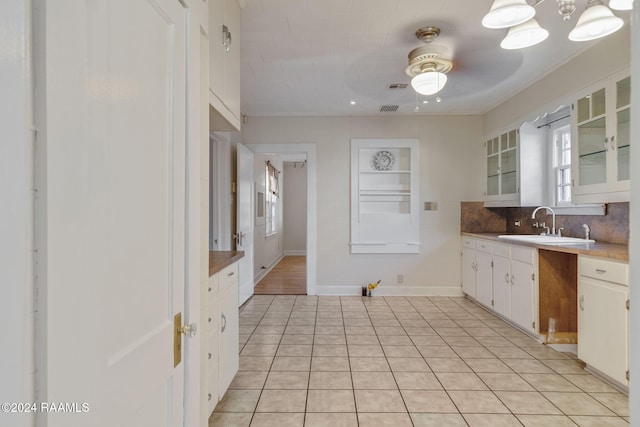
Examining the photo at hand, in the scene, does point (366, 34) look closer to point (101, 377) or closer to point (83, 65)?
Result: point (83, 65)

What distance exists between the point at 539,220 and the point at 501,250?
791mm

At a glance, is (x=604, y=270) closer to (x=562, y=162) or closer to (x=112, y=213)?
(x=562, y=162)

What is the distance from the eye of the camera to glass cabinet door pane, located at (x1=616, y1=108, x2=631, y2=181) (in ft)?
7.97

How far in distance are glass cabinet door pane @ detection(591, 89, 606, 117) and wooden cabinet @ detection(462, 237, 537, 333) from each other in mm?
1245

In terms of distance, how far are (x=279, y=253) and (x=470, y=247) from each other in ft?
18.3

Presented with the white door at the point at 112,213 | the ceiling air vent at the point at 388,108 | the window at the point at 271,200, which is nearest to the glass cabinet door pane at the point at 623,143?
the ceiling air vent at the point at 388,108

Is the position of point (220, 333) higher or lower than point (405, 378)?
higher

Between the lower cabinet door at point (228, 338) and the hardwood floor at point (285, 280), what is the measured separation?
2.72 meters

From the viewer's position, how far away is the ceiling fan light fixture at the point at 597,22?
1921 mm

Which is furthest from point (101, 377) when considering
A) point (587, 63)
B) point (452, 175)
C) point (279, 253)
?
point (279, 253)

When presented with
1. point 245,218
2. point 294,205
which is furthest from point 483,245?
point 294,205

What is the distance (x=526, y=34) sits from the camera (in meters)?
2.19

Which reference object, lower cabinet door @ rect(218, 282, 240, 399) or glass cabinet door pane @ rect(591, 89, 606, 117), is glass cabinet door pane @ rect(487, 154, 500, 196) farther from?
lower cabinet door @ rect(218, 282, 240, 399)

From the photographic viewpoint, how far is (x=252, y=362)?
2693 mm
